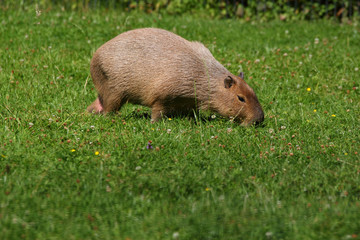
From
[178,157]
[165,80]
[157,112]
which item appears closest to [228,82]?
[165,80]

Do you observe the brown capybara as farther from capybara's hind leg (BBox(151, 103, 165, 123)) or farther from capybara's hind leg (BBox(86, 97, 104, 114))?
capybara's hind leg (BBox(86, 97, 104, 114))

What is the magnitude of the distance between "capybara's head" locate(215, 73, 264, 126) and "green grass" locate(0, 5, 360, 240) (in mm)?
141

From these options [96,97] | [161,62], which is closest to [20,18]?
[96,97]

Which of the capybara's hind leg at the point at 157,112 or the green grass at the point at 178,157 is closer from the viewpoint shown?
the green grass at the point at 178,157

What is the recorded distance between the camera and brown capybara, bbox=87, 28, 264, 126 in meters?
5.04

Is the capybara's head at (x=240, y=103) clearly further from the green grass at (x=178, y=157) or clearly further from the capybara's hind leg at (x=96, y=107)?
the capybara's hind leg at (x=96, y=107)

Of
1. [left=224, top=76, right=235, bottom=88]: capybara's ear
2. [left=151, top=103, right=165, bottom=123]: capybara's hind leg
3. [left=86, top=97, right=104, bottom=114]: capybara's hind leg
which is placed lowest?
[left=86, top=97, right=104, bottom=114]: capybara's hind leg

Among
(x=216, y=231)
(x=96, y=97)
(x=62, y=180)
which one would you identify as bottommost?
(x=96, y=97)

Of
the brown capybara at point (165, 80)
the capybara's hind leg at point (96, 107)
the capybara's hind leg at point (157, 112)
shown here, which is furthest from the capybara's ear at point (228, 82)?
the capybara's hind leg at point (96, 107)

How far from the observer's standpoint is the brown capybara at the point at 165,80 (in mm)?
5039

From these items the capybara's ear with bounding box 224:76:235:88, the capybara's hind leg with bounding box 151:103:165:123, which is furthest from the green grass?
the capybara's ear with bounding box 224:76:235:88

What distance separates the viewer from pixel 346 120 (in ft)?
17.4

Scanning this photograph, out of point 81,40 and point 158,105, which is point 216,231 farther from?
point 81,40

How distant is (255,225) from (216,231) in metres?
0.24
